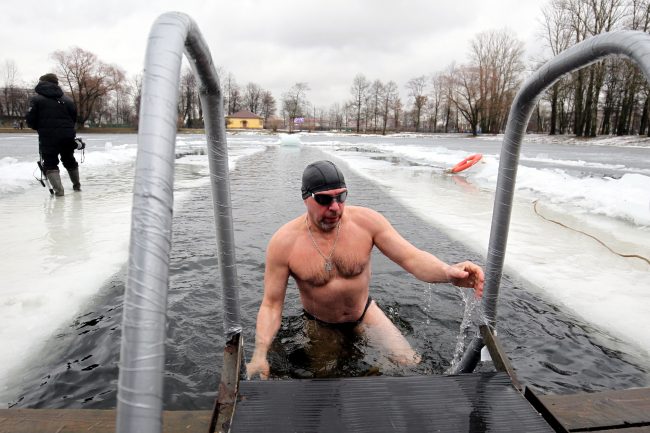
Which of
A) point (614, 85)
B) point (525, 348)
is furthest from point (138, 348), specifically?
point (614, 85)

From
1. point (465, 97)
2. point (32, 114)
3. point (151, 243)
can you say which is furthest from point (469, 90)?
point (151, 243)

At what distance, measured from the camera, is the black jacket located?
6.50m

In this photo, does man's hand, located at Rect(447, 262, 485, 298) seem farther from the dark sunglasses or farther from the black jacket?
the black jacket

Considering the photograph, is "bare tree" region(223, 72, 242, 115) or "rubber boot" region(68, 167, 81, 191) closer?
"rubber boot" region(68, 167, 81, 191)

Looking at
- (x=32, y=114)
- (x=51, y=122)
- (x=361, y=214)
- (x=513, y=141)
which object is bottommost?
(x=361, y=214)

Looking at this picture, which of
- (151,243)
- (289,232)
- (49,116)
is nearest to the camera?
(151,243)

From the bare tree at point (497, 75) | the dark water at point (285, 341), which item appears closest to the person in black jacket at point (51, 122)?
the dark water at point (285, 341)

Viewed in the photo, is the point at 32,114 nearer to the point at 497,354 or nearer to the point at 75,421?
the point at 75,421

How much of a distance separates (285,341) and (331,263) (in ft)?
2.66

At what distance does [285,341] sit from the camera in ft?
9.57

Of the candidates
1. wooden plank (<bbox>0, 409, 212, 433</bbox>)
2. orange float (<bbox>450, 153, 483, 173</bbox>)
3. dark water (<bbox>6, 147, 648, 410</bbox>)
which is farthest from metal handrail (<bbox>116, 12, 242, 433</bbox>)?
orange float (<bbox>450, 153, 483, 173</bbox>)

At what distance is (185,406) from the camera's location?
211 cm

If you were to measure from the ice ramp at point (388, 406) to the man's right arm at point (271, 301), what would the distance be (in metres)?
0.70

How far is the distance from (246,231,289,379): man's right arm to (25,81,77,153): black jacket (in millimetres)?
6053
